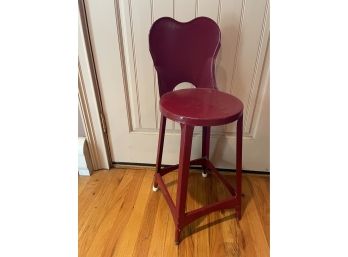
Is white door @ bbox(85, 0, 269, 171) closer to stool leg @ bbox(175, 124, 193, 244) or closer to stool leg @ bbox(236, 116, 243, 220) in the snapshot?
stool leg @ bbox(236, 116, 243, 220)

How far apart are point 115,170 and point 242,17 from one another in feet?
3.63

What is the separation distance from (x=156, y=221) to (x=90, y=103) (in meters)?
0.70

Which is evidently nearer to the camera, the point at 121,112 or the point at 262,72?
the point at 262,72

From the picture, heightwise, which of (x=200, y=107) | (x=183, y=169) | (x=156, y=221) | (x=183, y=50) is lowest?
(x=156, y=221)

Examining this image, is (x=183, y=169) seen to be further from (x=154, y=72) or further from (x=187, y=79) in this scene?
(x=154, y=72)

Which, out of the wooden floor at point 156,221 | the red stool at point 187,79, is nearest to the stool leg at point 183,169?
the red stool at point 187,79

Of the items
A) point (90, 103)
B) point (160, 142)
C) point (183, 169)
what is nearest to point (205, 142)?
point (160, 142)

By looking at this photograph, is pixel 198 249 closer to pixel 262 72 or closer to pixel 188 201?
pixel 188 201

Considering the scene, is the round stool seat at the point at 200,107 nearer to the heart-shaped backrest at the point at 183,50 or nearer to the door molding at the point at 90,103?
the heart-shaped backrest at the point at 183,50

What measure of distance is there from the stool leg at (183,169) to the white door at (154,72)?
1.52 feet

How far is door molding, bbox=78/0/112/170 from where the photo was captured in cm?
104

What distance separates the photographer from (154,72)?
1135mm
